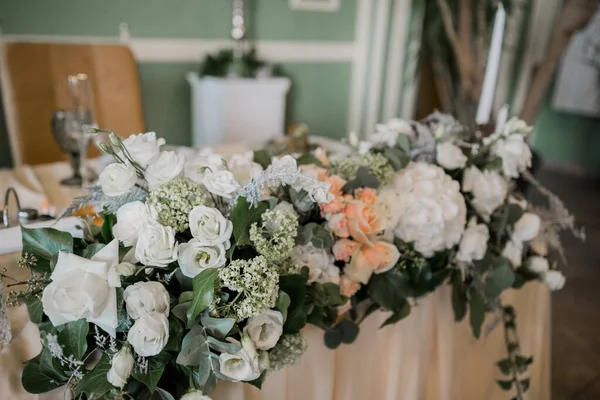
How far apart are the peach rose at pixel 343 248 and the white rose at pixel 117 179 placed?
0.33 meters

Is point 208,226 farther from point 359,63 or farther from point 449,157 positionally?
point 359,63

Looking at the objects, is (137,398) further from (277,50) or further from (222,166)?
(277,50)

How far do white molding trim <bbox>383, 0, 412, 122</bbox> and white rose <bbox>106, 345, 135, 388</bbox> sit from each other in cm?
385

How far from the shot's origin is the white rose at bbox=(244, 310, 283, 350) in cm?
66

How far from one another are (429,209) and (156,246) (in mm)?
474

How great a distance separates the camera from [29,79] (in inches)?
95.0

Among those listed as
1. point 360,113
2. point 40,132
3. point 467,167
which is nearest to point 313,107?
point 360,113

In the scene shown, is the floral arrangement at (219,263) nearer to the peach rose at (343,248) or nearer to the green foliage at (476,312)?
the peach rose at (343,248)

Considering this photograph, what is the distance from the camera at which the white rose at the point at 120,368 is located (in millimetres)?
604

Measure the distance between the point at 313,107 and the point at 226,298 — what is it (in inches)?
139

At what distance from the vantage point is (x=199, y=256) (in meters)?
0.65

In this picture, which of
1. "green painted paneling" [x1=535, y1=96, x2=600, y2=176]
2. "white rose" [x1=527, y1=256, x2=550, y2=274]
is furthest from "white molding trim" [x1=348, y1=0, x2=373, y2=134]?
"white rose" [x1=527, y1=256, x2=550, y2=274]

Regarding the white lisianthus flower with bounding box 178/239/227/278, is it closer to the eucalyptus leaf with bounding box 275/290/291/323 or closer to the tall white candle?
the eucalyptus leaf with bounding box 275/290/291/323

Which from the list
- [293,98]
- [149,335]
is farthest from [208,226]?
[293,98]
